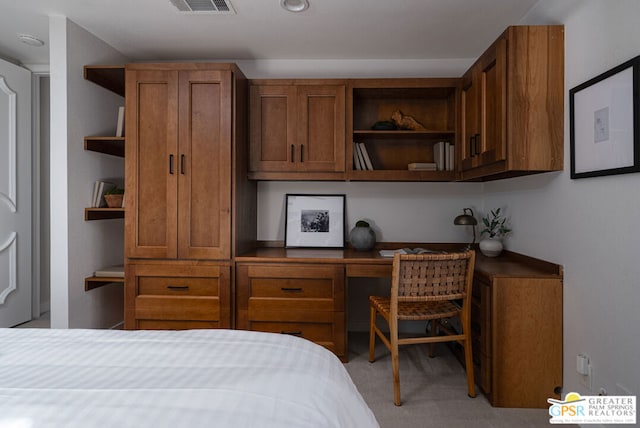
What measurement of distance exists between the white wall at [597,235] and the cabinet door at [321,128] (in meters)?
1.41

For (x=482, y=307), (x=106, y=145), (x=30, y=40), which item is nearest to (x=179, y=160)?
(x=106, y=145)

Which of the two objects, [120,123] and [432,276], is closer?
[432,276]

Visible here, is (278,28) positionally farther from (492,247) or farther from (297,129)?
(492,247)

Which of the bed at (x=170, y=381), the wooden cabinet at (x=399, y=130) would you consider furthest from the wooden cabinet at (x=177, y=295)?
the bed at (x=170, y=381)

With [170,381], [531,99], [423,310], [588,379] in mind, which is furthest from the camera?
[423,310]

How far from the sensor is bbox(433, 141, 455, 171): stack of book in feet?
10.1

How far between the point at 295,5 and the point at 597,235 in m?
2.13

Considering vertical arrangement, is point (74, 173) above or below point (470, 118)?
below

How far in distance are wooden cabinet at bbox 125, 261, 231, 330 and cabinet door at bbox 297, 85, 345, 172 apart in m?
1.06

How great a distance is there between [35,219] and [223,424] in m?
3.87

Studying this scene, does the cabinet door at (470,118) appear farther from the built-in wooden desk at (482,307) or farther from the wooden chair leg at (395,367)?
the wooden chair leg at (395,367)

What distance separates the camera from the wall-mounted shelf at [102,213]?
9.15 feet

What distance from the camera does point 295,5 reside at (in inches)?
95.0

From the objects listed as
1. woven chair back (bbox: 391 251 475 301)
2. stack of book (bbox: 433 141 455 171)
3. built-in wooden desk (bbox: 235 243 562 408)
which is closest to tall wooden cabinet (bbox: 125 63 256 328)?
built-in wooden desk (bbox: 235 243 562 408)
